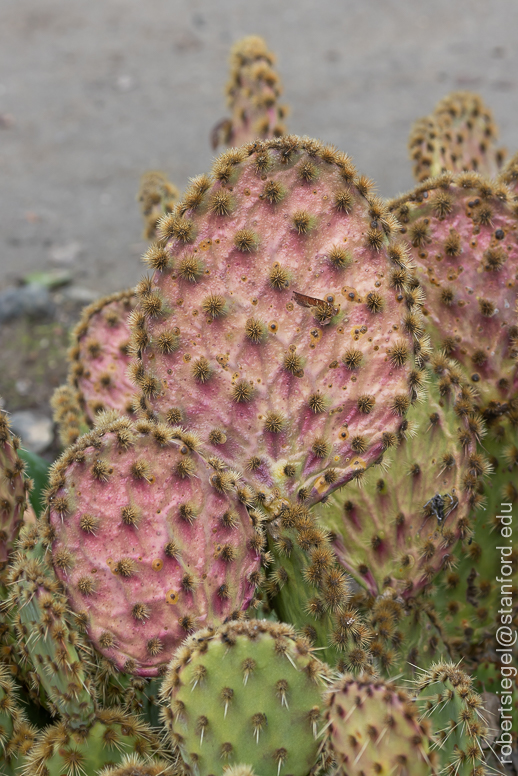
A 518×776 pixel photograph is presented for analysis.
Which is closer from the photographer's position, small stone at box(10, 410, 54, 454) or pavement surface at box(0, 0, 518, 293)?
small stone at box(10, 410, 54, 454)

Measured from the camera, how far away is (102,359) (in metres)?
2.11

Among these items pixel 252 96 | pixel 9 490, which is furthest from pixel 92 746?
pixel 252 96

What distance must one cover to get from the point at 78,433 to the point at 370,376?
2.84 feet

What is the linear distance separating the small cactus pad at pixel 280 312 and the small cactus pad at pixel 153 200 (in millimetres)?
734

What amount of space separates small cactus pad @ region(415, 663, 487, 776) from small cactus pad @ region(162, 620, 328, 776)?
210mm

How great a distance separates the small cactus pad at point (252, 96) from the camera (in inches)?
87.9

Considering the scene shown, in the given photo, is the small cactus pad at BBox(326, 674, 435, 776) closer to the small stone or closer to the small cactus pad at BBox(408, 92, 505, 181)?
the small cactus pad at BBox(408, 92, 505, 181)

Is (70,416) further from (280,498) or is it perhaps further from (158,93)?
(158,93)

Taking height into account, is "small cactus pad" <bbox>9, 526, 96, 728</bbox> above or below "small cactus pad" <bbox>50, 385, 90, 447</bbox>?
below

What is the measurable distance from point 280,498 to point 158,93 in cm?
499

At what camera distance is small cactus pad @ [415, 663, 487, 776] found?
1290 mm

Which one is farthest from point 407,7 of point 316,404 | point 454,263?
point 316,404

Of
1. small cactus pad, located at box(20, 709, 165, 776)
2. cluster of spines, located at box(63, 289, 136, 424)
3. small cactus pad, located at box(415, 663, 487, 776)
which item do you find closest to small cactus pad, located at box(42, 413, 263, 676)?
small cactus pad, located at box(20, 709, 165, 776)

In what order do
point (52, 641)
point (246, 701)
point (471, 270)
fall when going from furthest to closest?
point (471, 270) → point (52, 641) → point (246, 701)
